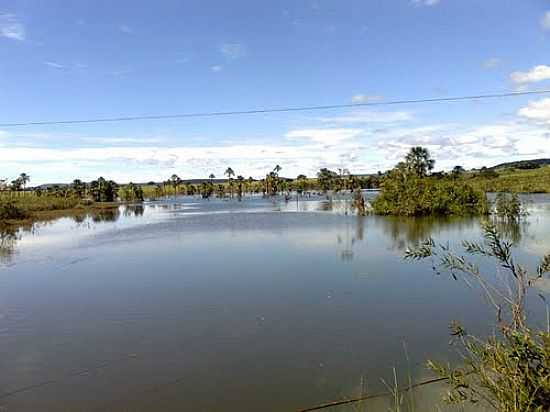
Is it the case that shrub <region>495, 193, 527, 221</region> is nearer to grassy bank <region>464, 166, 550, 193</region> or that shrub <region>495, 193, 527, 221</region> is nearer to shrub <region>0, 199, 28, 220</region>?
shrub <region>0, 199, 28, 220</region>

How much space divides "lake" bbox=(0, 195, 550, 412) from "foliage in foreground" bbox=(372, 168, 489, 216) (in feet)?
51.0

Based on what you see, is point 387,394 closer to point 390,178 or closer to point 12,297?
point 12,297

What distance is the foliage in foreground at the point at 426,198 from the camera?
32.3 m

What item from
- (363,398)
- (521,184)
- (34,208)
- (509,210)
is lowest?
(363,398)

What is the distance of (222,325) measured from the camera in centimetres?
841

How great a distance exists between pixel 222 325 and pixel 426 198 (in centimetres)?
2667

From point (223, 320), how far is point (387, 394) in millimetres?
3847

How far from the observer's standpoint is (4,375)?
6.46 meters

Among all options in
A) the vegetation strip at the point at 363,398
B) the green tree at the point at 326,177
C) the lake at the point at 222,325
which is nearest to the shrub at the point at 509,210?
the lake at the point at 222,325

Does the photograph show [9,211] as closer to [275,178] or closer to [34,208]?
[34,208]

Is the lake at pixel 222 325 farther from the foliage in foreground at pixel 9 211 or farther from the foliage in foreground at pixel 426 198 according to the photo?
the foliage in foreground at pixel 9 211

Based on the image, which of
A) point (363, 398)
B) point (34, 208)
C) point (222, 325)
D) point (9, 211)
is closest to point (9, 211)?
point (9, 211)

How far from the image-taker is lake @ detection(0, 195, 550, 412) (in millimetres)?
5926

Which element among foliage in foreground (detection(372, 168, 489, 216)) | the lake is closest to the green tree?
foliage in foreground (detection(372, 168, 489, 216))
